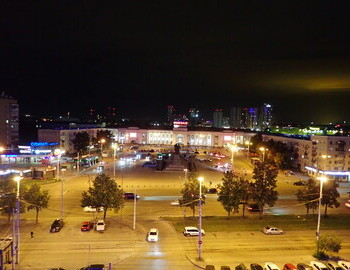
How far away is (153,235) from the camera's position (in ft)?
→ 68.2

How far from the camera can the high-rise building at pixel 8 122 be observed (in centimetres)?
6831

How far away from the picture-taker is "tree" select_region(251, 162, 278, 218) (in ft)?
82.4

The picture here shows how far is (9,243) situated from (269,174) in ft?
60.0

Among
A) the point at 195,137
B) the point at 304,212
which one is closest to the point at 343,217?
the point at 304,212

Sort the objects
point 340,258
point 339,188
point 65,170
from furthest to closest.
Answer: point 65,170
point 339,188
point 340,258

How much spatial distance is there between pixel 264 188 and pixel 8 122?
61.7 meters

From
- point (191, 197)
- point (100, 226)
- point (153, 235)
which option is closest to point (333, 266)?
point (153, 235)

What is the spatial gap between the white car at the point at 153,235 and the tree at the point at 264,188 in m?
8.36

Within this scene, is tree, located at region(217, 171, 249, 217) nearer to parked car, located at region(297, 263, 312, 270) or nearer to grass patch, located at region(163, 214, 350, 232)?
grass patch, located at region(163, 214, 350, 232)

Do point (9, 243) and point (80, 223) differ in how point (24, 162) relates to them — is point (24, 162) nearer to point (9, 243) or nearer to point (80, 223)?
point (80, 223)

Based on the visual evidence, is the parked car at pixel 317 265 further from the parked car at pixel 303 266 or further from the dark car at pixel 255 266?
the dark car at pixel 255 266

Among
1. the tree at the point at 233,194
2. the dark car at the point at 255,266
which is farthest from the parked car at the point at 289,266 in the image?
the tree at the point at 233,194

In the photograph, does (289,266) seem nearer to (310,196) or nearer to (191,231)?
(191,231)

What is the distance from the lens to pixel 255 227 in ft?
76.6
